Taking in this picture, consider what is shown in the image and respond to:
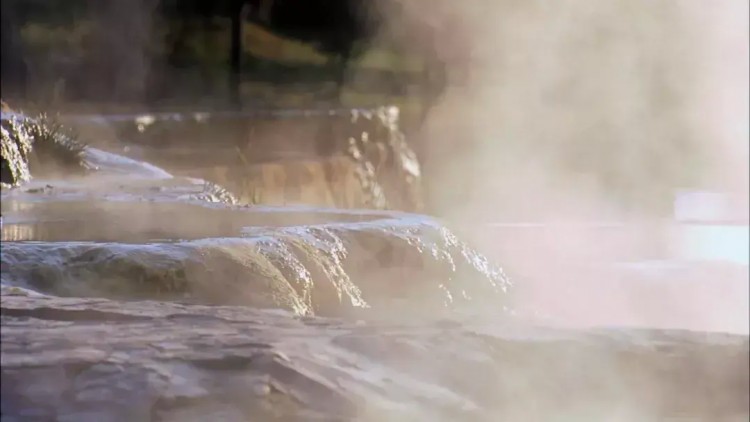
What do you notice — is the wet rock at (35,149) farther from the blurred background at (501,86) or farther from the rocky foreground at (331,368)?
the rocky foreground at (331,368)

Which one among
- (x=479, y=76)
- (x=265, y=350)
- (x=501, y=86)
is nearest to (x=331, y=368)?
(x=265, y=350)

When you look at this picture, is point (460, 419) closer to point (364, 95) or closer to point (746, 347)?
point (746, 347)

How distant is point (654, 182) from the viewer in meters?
8.44

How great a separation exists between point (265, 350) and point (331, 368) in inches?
3.0

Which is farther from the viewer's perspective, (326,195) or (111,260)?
(326,195)

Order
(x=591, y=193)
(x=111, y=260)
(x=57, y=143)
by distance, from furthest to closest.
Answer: (x=591, y=193) → (x=57, y=143) → (x=111, y=260)

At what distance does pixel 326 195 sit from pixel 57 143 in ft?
6.86

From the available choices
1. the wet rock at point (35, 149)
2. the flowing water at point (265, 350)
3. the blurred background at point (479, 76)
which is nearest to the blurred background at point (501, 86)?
the blurred background at point (479, 76)

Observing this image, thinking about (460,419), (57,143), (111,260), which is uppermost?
(57,143)

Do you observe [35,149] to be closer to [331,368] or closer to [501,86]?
[331,368]

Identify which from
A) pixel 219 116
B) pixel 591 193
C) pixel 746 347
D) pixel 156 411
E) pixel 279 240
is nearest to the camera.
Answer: pixel 156 411

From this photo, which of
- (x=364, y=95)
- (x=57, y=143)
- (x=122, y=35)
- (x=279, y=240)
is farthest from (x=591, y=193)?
(x=279, y=240)

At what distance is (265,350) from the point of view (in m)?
1.03

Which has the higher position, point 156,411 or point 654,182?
point 654,182
